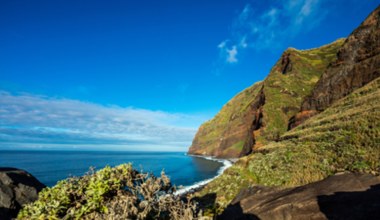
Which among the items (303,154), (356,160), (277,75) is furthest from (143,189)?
(277,75)

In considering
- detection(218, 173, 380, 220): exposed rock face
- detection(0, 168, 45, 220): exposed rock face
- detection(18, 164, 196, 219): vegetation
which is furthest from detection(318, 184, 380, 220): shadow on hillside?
detection(0, 168, 45, 220): exposed rock face

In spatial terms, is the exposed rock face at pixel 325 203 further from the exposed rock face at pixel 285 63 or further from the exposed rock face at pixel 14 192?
the exposed rock face at pixel 285 63

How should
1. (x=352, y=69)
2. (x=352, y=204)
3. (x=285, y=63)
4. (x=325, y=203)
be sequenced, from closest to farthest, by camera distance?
(x=352, y=204), (x=325, y=203), (x=352, y=69), (x=285, y=63)

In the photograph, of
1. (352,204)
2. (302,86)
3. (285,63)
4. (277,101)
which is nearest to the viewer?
(352,204)

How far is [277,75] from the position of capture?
3922 inches

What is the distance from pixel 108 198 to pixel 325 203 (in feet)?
28.2

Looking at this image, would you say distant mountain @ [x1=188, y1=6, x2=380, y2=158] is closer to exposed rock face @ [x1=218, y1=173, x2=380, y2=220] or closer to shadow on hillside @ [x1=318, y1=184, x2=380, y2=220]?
exposed rock face @ [x1=218, y1=173, x2=380, y2=220]

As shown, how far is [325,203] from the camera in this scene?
10.3 m

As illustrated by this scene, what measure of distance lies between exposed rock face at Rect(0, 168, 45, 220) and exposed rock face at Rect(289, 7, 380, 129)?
56297 mm

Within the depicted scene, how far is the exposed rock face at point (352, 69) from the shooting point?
5019cm

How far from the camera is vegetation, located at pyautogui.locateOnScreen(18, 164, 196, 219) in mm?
7995

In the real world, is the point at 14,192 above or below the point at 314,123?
below

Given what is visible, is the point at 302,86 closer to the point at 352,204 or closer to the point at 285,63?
the point at 285,63

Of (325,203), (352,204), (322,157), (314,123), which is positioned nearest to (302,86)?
(314,123)
